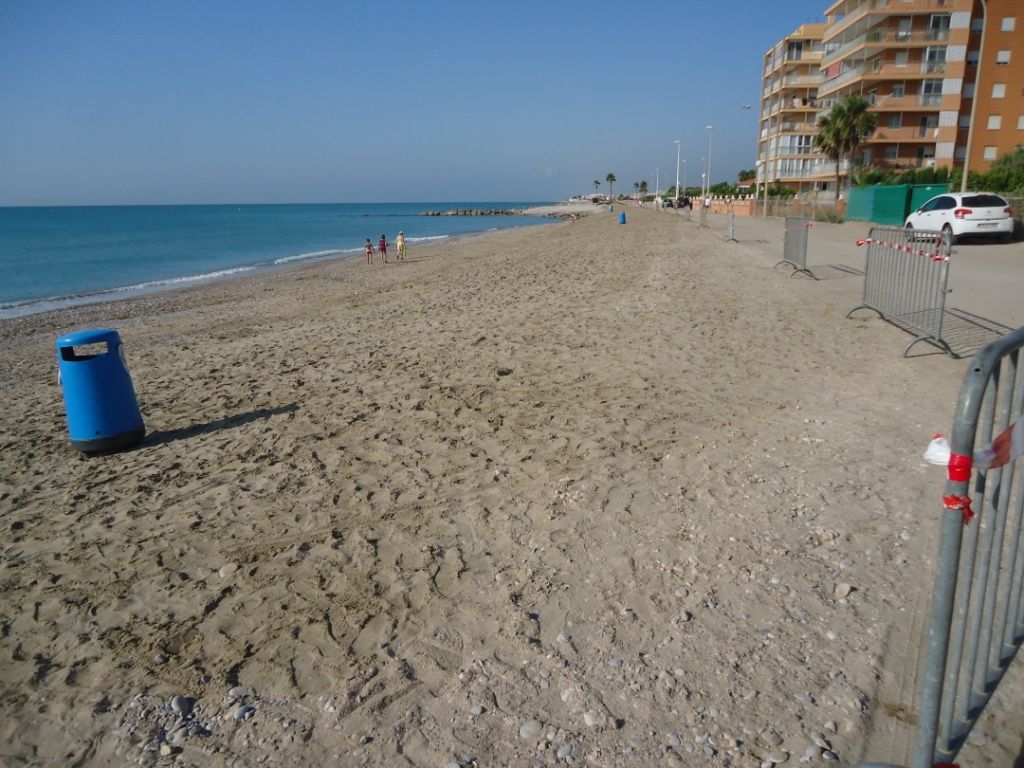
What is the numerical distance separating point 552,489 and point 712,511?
1.08m

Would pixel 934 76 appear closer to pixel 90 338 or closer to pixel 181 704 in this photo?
pixel 90 338

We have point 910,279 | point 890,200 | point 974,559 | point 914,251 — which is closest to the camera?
point 974,559

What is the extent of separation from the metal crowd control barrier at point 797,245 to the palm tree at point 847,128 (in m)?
36.0

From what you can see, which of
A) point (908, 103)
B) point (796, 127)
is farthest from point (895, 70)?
point (796, 127)

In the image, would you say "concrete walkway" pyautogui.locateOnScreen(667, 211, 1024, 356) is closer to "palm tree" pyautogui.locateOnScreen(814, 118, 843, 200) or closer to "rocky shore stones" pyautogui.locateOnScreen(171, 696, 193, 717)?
"rocky shore stones" pyautogui.locateOnScreen(171, 696, 193, 717)

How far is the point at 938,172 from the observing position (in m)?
40.6

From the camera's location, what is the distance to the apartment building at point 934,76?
49.4 metres

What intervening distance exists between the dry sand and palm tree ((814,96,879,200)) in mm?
47396

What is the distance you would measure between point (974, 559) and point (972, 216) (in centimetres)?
2373

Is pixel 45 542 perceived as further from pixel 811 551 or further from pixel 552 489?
pixel 811 551

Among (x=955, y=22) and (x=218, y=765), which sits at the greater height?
(x=955, y=22)

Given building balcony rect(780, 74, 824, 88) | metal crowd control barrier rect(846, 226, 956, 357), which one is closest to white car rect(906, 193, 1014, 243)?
metal crowd control barrier rect(846, 226, 956, 357)

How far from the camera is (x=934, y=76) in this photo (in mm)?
50188

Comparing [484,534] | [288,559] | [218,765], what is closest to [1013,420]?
[484,534]
